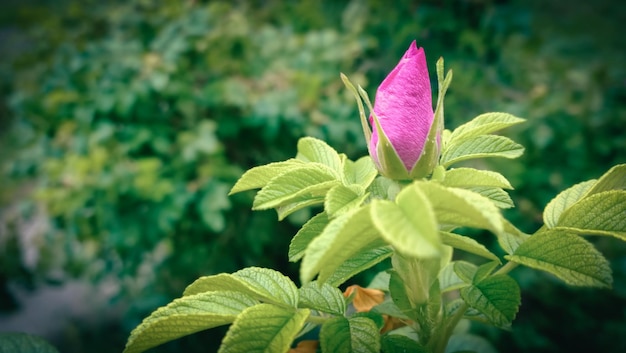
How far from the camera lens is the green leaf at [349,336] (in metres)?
0.55

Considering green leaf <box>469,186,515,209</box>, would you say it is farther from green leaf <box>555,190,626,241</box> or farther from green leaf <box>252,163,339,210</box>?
green leaf <box>252,163,339,210</box>

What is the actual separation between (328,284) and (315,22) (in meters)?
2.16

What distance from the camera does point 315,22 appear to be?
257cm

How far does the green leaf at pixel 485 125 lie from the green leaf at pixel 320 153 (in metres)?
0.15

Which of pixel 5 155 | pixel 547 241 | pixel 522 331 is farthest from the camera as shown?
pixel 5 155

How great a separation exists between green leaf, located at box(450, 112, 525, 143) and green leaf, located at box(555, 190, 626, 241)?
0.41ft

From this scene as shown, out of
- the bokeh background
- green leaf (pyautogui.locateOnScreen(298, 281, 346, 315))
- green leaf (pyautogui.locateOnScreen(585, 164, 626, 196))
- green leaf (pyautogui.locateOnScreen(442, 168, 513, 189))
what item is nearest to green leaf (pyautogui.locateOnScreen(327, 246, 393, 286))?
green leaf (pyautogui.locateOnScreen(298, 281, 346, 315))

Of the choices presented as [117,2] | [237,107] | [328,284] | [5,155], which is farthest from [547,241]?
[5,155]

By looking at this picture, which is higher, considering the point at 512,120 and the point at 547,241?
the point at 512,120

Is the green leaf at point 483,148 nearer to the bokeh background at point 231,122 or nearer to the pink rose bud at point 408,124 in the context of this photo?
the pink rose bud at point 408,124

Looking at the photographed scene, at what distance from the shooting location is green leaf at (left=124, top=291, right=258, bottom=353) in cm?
53

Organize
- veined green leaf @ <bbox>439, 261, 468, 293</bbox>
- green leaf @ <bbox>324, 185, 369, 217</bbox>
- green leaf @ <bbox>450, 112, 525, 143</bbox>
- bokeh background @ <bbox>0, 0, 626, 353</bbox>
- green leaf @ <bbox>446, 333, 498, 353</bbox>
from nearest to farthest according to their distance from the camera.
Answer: green leaf @ <bbox>324, 185, 369, 217</bbox> < green leaf @ <bbox>450, 112, 525, 143</bbox> < veined green leaf @ <bbox>439, 261, 468, 293</bbox> < green leaf @ <bbox>446, 333, 498, 353</bbox> < bokeh background @ <bbox>0, 0, 626, 353</bbox>

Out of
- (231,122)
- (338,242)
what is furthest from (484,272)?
(231,122)

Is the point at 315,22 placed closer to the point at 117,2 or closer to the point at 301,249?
the point at 117,2
